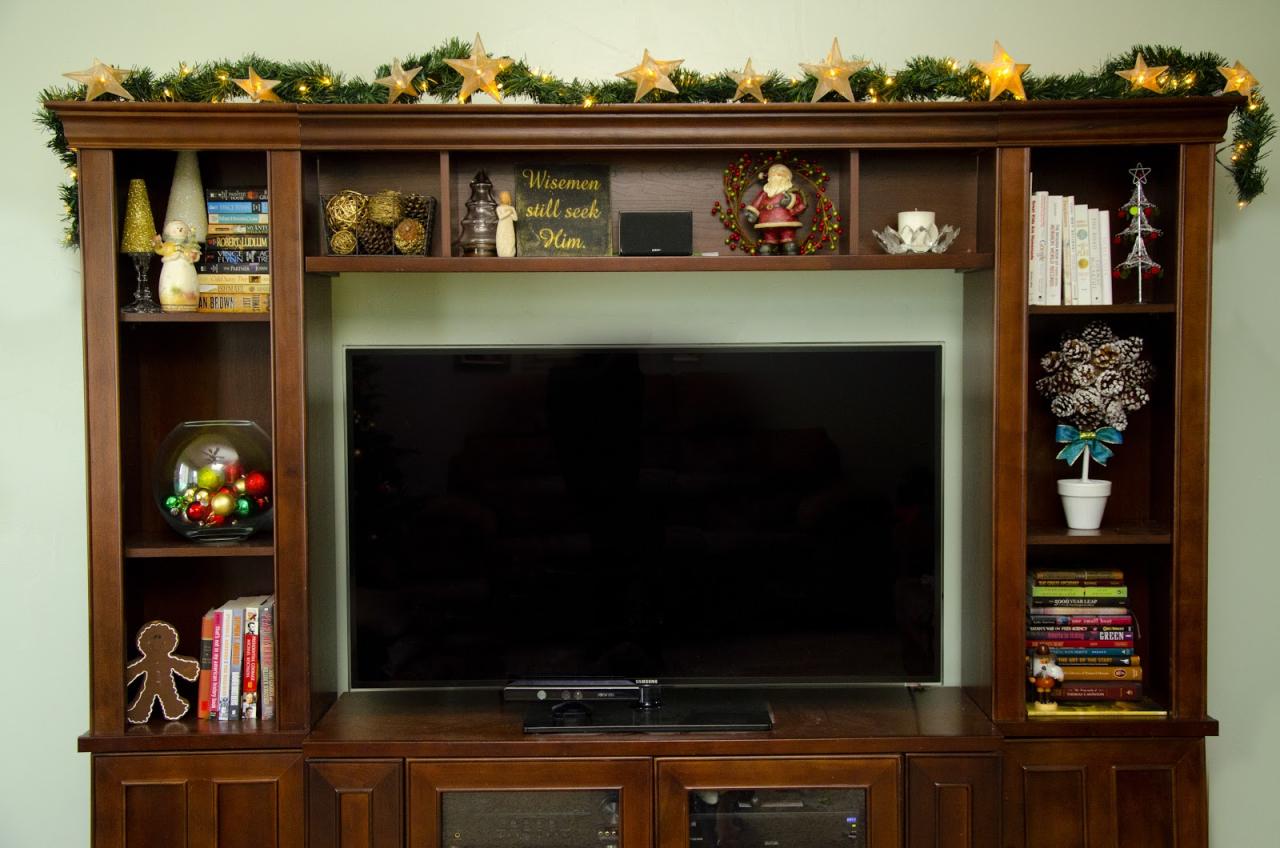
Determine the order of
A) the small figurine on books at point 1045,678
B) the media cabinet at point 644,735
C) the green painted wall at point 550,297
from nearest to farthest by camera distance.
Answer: the media cabinet at point 644,735
the small figurine on books at point 1045,678
the green painted wall at point 550,297

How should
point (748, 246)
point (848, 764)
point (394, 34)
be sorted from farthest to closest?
1. point (394, 34)
2. point (748, 246)
3. point (848, 764)

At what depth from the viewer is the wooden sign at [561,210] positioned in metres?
2.31

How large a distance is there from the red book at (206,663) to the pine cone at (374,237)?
0.87 metres

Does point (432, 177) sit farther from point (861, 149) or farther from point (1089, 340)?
point (1089, 340)

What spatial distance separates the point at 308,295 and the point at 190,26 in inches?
33.1

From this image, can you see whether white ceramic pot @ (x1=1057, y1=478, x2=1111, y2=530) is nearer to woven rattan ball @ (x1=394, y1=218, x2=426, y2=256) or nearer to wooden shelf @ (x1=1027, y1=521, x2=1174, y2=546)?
wooden shelf @ (x1=1027, y1=521, x2=1174, y2=546)

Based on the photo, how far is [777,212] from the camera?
89.6 inches

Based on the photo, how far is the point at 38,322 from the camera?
257 cm

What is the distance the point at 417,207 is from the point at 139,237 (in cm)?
59

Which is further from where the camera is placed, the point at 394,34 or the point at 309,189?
the point at 394,34

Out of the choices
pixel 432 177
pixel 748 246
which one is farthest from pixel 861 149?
pixel 432 177

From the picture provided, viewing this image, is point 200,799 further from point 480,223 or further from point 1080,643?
point 1080,643

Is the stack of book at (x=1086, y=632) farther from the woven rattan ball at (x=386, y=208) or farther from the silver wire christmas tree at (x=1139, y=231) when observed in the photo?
the woven rattan ball at (x=386, y=208)

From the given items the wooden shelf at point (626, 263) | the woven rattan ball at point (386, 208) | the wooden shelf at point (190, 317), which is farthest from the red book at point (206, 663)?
the woven rattan ball at point (386, 208)
